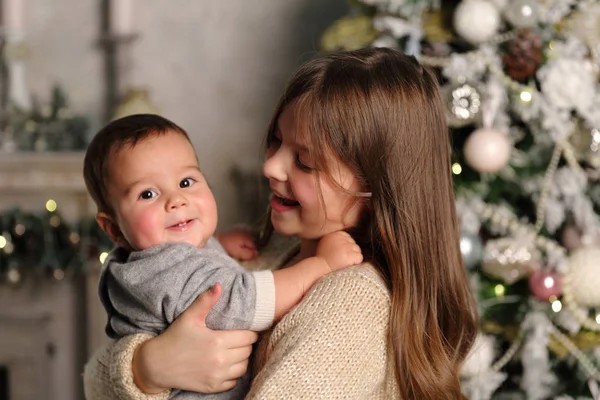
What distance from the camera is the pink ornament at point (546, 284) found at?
75.9 inches

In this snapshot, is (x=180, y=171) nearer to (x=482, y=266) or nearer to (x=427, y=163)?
(x=427, y=163)

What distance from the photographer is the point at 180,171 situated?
4.17 feet

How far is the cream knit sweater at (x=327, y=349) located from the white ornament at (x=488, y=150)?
767mm

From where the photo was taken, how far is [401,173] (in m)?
1.23

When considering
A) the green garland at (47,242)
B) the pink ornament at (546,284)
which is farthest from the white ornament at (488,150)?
the green garland at (47,242)

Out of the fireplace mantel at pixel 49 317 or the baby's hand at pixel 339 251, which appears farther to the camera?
the fireplace mantel at pixel 49 317

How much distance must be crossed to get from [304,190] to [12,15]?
85.2 inches

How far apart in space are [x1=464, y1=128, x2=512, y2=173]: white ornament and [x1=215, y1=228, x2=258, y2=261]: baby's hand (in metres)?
0.67

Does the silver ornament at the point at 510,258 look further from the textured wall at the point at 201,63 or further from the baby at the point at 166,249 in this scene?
the textured wall at the point at 201,63

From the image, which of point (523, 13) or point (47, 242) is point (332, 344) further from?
point (47, 242)

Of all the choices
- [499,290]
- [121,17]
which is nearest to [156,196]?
[499,290]

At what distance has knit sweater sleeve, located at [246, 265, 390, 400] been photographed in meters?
1.08

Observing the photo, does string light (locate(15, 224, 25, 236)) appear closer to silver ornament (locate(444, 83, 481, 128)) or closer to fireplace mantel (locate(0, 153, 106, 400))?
fireplace mantel (locate(0, 153, 106, 400))

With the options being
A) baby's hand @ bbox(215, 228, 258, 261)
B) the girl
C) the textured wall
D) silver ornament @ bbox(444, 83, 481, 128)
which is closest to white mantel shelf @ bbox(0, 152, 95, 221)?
the textured wall
